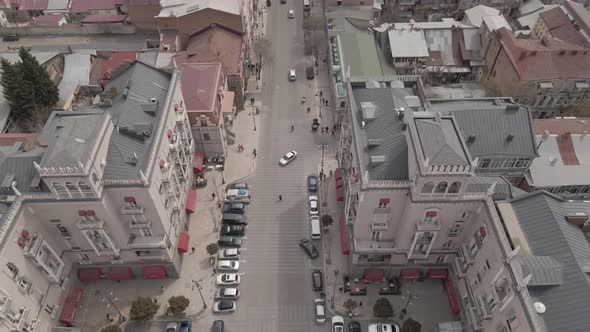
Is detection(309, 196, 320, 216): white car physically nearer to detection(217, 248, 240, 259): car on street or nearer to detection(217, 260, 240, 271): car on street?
detection(217, 248, 240, 259): car on street

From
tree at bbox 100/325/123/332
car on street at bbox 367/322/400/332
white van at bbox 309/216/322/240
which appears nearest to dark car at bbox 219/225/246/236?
white van at bbox 309/216/322/240

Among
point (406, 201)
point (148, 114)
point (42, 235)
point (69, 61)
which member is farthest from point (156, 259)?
point (69, 61)

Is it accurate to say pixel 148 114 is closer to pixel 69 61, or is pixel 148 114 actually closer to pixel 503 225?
pixel 69 61

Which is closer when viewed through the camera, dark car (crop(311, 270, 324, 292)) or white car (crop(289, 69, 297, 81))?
dark car (crop(311, 270, 324, 292))

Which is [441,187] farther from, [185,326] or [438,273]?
[185,326]

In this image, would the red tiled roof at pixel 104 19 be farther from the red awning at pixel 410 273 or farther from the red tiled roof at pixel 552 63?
the red tiled roof at pixel 552 63
